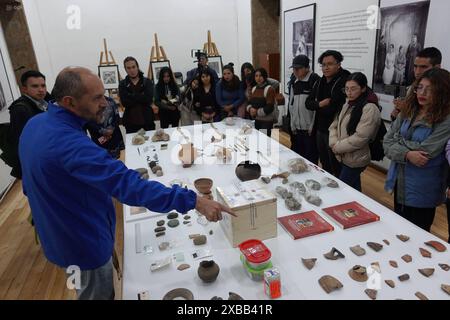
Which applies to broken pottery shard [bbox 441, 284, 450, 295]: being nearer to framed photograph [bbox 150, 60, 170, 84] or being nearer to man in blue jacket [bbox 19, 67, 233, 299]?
man in blue jacket [bbox 19, 67, 233, 299]

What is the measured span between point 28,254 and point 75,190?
6.63 feet

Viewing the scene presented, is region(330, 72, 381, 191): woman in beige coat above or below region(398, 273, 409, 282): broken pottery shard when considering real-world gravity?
above

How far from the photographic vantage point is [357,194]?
1894 mm

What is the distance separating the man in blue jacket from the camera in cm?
118

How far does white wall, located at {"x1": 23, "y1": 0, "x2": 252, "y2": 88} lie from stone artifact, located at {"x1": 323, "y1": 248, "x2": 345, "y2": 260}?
18.8ft

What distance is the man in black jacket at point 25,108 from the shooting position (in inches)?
95.2

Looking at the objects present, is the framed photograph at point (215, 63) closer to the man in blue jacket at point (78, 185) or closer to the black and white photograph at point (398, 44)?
the black and white photograph at point (398, 44)

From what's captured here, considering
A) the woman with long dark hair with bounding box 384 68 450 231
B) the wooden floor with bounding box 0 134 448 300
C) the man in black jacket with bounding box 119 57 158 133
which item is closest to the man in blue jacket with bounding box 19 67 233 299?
the wooden floor with bounding box 0 134 448 300

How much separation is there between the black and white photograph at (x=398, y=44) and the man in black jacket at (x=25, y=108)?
339 centimetres

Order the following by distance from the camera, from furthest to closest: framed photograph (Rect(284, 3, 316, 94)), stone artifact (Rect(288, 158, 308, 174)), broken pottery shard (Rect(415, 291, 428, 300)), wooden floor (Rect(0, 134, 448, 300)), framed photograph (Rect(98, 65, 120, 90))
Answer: framed photograph (Rect(98, 65, 120, 90)), framed photograph (Rect(284, 3, 316, 94)), wooden floor (Rect(0, 134, 448, 300)), stone artifact (Rect(288, 158, 308, 174)), broken pottery shard (Rect(415, 291, 428, 300))

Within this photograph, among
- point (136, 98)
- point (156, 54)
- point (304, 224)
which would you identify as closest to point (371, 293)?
point (304, 224)

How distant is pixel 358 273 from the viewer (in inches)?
49.6

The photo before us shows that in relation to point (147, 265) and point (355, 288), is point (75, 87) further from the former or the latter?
point (355, 288)

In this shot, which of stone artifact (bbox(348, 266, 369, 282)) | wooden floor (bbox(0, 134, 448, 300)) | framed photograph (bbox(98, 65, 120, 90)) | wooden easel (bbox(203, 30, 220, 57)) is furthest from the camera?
wooden easel (bbox(203, 30, 220, 57))
